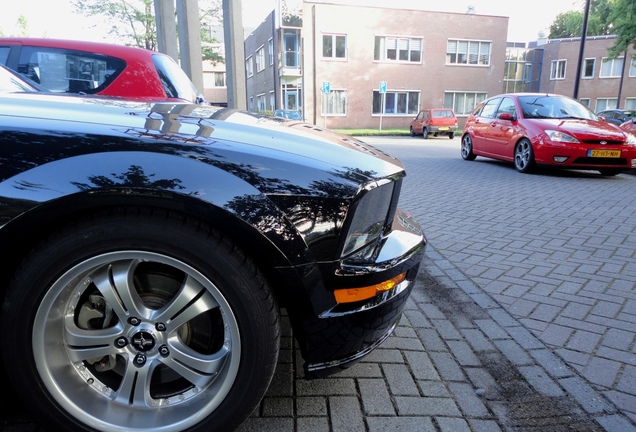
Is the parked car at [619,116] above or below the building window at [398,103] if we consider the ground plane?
below

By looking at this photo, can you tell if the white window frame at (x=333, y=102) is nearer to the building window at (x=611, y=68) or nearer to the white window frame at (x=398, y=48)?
the white window frame at (x=398, y=48)

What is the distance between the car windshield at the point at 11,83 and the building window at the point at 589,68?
47.5 meters

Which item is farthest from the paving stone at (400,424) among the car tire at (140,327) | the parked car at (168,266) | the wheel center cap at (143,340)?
the wheel center cap at (143,340)

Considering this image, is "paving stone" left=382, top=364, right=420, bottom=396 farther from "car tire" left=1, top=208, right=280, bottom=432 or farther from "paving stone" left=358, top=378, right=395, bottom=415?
"car tire" left=1, top=208, right=280, bottom=432

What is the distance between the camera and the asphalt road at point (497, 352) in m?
1.95

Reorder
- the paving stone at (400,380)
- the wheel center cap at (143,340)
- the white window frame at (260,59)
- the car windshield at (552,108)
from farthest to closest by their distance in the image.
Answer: the white window frame at (260,59) < the car windshield at (552,108) < the paving stone at (400,380) < the wheel center cap at (143,340)

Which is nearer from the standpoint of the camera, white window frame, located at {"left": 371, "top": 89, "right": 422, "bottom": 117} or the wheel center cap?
the wheel center cap

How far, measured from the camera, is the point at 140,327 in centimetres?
168

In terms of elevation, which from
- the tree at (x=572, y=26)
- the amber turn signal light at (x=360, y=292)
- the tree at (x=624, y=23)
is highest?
the tree at (x=572, y=26)

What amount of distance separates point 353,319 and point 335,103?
32.3 meters

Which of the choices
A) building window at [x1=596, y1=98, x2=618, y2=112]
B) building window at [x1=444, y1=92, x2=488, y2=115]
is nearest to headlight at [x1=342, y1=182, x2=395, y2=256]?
building window at [x1=444, y1=92, x2=488, y2=115]

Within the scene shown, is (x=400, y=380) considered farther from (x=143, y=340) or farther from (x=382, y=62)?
(x=382, y=62)

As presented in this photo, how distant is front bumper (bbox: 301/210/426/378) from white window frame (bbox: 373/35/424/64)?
33.4 meters

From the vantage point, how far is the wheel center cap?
Answer: 1681 mm
